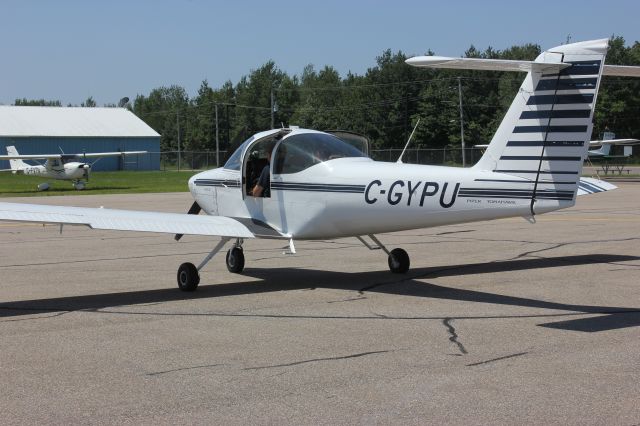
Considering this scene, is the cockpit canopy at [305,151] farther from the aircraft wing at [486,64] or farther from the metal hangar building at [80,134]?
the metal hangar building at [80,134]

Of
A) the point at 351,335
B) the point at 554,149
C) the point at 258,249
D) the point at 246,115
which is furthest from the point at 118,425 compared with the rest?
the point at 246,115

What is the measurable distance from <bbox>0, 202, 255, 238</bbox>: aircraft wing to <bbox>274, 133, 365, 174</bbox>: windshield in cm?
101

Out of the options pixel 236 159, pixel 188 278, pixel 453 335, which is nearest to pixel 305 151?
pixel 236 159

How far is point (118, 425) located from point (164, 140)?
490 ft

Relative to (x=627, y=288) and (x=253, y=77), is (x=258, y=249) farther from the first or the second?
(x=253, y=77)

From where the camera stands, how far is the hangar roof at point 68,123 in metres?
83.8

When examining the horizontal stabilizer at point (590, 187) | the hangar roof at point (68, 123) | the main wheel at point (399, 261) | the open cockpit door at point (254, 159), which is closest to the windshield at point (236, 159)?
the open cockpit door at point (254, 159)

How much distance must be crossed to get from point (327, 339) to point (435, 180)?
2827mm

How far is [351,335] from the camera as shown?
803 centimetres

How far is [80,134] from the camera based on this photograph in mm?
85625

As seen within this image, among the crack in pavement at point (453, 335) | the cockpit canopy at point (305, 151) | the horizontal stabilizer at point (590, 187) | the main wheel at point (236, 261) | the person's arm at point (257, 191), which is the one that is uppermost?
the cockpit canopy at point (305, 151)

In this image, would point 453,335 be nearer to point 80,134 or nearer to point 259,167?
point 259,167

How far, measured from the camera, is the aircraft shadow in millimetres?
8984

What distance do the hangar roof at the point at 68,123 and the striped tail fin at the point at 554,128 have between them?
3061 inches
